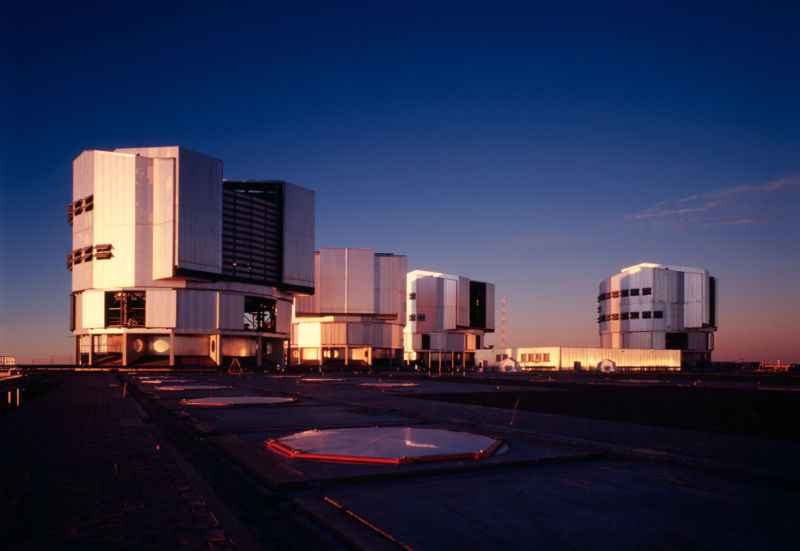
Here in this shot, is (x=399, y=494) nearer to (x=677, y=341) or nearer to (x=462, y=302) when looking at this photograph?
(x=677, y=341)

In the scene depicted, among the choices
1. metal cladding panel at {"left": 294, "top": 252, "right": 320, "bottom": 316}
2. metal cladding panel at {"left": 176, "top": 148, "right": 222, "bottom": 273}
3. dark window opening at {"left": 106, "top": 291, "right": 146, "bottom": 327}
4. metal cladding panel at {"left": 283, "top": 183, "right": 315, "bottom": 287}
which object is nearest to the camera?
metal cladding panel at {"left": 176, "top": 148, "right": 222, "bottom": 273}

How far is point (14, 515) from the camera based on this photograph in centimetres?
588

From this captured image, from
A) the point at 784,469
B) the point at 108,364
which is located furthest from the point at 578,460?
the point at 108,364

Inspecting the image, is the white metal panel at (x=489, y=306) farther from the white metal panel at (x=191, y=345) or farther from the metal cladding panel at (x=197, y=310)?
the metal cladding panel at (x=197, y=310)

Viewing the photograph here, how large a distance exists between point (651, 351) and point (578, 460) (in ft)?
291

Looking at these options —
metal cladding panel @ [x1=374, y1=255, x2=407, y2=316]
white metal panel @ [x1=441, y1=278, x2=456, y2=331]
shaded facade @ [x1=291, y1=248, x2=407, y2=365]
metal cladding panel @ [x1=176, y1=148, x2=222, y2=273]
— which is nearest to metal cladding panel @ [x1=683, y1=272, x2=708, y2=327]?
white metal panel @ [x1=441, y1=278, x2=456, y2=331]

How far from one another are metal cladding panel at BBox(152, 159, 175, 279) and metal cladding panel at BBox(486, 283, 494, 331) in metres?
78.8

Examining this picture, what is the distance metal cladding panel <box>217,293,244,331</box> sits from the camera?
75250 millimetres

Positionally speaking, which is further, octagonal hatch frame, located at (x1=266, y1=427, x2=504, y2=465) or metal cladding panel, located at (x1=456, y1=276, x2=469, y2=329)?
metal cladding panel, located at (x1=456, y1=276, x2=469, y2=329)

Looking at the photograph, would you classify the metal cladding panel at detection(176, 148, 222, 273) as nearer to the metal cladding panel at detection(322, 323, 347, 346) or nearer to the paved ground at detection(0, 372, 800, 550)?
the metal cladding panel at detection(322, 323, 347, 346)

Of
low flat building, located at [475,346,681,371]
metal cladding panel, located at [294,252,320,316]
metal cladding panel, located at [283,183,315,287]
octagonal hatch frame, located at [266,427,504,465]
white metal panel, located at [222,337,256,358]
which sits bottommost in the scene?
low flat building, located at [475,346,681,371]

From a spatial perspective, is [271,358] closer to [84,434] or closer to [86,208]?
[86,208]

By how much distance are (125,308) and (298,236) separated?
26179 mm

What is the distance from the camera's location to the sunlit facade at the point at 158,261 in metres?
70.9
